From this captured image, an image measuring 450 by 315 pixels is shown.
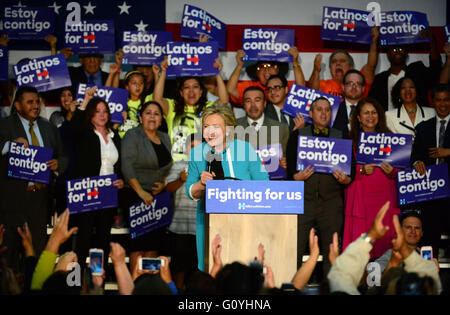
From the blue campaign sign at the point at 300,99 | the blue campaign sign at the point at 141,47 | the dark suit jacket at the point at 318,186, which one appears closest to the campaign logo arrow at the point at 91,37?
the blue campaign sign at the point at 141,47

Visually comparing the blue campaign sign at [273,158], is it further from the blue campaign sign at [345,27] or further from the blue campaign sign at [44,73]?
the blue campaign sign at [44,73]

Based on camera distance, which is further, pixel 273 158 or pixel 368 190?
pixel 273 158

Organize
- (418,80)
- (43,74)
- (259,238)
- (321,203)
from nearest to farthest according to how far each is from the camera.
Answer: (259,238)
(321,203)
(43,74)
(418,80)

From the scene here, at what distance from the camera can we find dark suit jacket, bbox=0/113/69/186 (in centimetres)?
534

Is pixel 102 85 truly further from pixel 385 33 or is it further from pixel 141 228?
pixel 385 33

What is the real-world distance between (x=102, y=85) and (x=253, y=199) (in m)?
3.32

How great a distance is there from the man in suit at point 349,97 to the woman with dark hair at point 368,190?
264mm

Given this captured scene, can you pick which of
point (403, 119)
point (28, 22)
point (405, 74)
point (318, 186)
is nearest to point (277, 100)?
point (318, 186)

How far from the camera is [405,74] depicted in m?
6.24

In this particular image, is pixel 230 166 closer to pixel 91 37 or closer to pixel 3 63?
pixel 91 37

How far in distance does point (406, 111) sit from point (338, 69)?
2.67 ft

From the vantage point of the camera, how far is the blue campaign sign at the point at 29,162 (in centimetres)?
524

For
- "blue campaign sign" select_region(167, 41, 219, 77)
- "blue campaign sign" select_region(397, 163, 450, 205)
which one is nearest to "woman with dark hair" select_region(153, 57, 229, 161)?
"blue campaign sign" select_region(167, 41, 219, 77)
